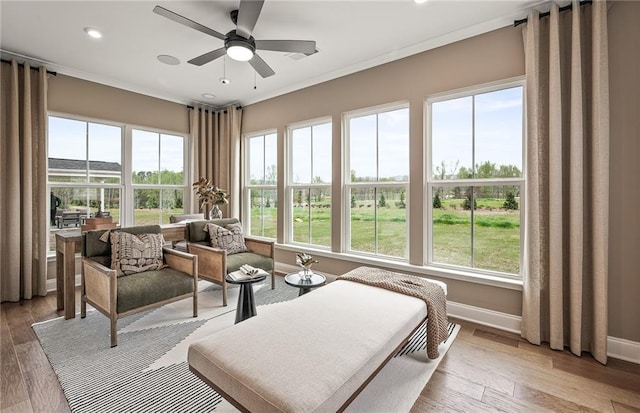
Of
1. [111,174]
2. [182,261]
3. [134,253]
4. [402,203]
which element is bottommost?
[182,261]

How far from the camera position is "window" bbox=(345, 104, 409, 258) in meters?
3.56

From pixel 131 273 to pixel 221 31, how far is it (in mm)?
2604

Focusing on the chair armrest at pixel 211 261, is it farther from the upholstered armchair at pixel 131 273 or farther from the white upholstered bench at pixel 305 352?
the white upholstered bench at pixel 305 352

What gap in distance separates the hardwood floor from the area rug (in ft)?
0.26

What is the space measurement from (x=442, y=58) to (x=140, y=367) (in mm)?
3923

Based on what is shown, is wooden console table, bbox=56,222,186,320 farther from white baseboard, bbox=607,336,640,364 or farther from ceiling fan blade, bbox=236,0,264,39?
white baseboard, bbox=607,336,640,364

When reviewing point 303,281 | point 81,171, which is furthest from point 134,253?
point 81,171

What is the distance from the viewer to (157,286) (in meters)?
2.69

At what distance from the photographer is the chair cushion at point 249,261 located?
134 inches

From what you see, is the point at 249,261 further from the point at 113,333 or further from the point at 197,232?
the point at 113,333

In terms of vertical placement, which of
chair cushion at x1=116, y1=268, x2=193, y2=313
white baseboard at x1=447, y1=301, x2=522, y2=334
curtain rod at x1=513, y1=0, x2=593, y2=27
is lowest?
white baseboard at x1=447, y1=301, x2=522, y2=334

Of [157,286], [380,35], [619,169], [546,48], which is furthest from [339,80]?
[157,286]

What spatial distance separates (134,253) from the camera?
2.91m

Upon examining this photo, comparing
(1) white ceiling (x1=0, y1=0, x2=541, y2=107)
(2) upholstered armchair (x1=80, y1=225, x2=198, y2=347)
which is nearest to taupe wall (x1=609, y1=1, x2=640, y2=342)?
(1) white ceiling (x1=0, y1=0, x2=541, y2=107)
